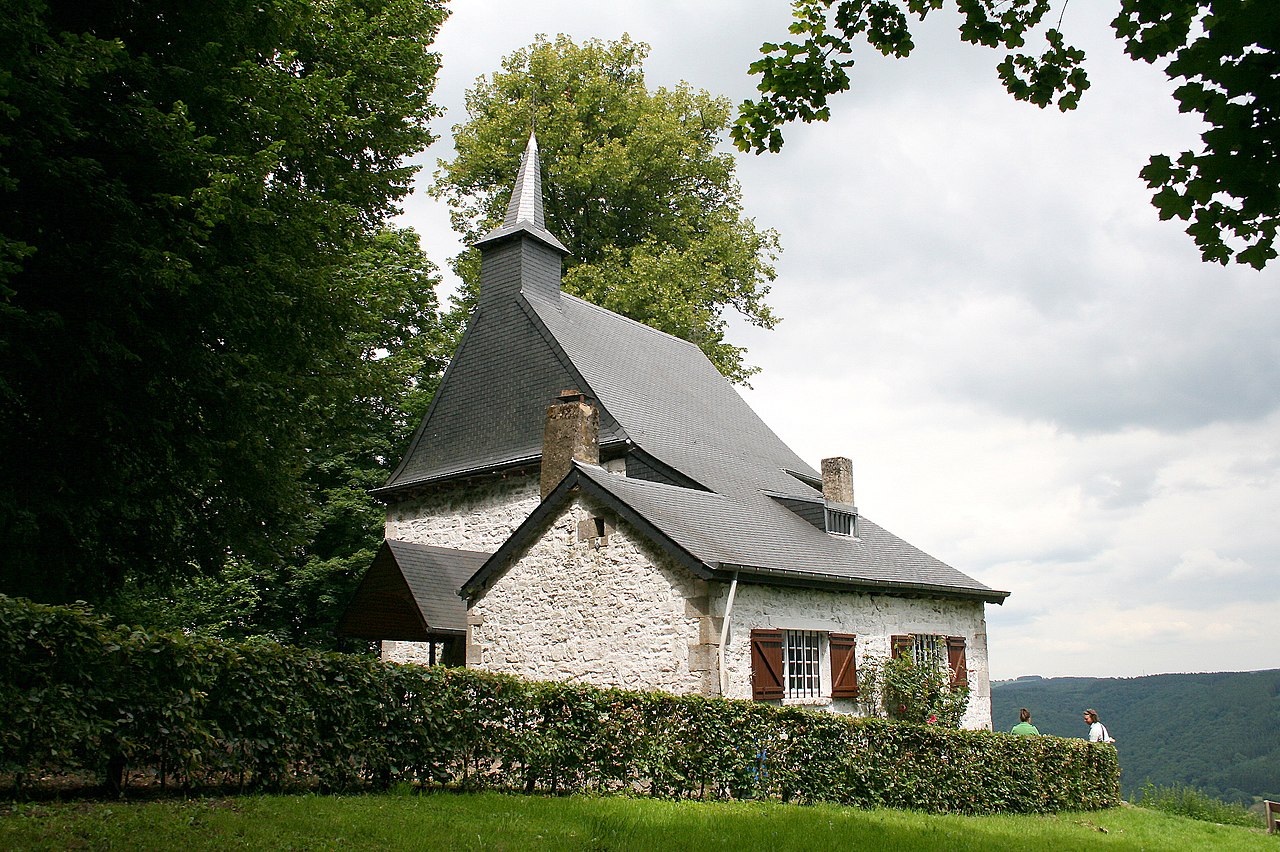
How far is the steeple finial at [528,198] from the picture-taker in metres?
23.5

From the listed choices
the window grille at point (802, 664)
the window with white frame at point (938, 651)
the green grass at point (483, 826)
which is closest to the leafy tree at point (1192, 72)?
the green grass at point (483, 826)

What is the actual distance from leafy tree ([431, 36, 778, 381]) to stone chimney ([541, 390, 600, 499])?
11.0 metres

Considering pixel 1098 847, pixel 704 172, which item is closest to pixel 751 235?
pixel 704 172

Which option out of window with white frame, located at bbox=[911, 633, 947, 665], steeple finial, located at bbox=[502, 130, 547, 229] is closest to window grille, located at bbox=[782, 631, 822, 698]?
window with white frame, located at bbox=[911, 633, 947, 665]

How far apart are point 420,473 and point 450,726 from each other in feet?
39.6

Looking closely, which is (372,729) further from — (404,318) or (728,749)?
(404,318)

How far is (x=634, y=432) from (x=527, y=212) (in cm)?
779

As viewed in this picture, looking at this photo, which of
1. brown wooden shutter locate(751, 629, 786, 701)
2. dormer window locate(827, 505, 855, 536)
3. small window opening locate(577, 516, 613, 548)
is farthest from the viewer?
dormer window locate(827, 505, 855, 536)

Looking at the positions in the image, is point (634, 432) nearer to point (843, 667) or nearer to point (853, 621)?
point (853, 621)

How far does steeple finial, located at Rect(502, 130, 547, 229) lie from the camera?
23.5m

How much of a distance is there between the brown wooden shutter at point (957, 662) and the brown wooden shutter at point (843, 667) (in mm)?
3105

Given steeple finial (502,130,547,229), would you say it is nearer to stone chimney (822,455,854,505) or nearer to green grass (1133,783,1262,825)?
stone chimney (822,455,854,505)

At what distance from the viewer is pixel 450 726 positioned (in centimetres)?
944

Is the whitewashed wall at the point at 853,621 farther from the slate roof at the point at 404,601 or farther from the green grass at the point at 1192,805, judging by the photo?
the slate roof at the point at 404,601
